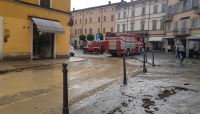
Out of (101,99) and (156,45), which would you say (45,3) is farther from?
(156,45)

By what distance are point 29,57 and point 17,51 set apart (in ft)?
3.84

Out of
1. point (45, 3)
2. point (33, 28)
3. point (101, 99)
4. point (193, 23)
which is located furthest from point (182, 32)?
point (101, 99)

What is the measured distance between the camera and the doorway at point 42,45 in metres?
16.1

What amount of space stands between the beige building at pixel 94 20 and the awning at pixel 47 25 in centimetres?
4118

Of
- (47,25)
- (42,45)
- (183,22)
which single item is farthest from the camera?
(183,22)

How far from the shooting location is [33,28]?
15.7 m

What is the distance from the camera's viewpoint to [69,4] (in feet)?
60.3

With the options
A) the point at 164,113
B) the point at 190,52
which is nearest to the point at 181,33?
the point at 190,52

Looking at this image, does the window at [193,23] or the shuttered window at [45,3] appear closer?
the shuttered window at [45,3]

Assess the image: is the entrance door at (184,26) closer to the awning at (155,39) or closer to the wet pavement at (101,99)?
the awning at (155,39)

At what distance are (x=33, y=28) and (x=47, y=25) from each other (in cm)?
124

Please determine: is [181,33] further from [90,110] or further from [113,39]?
[90,110]

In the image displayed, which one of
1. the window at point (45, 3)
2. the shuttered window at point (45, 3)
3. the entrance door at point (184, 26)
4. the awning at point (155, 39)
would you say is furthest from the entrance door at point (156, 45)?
the shuttered window at point (45, 3)

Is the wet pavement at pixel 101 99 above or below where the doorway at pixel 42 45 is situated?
below
